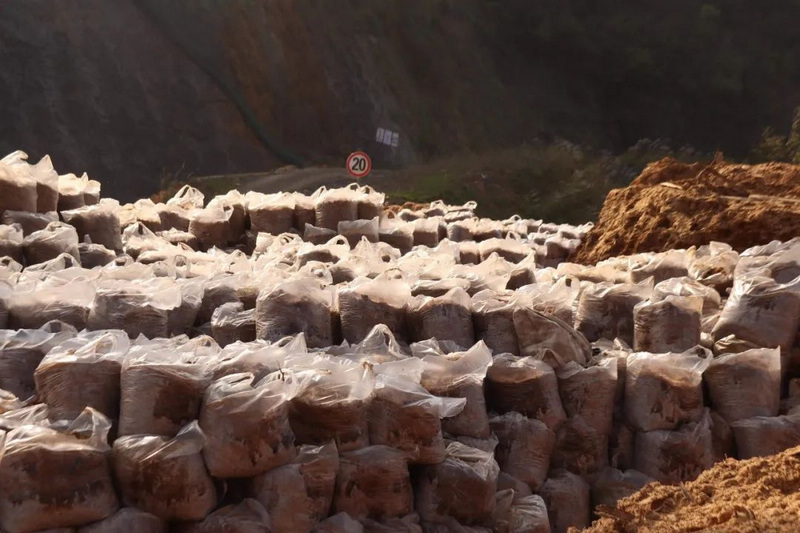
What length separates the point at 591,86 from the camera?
111 ft

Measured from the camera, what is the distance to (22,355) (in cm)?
345

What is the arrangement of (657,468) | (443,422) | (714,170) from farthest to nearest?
(714,170), (657,468), (443,422)

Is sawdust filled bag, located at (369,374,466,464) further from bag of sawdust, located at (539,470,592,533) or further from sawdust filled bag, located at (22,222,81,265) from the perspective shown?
sawdust filled bag, located at (22,222,81,265)

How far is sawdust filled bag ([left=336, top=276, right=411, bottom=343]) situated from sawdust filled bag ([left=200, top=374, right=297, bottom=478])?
92 cm

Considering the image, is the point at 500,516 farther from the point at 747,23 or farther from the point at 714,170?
the point at 747,23

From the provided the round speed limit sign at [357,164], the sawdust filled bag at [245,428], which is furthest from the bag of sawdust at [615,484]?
the round speed limit sign at [357,164]

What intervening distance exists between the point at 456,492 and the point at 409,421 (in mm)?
274

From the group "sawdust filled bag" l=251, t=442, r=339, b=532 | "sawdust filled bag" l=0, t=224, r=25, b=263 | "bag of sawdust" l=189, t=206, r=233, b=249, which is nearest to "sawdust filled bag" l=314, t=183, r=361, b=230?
"bag of sawdust" l=189, t=206, r=233, b=249

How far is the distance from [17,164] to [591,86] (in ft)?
98.0

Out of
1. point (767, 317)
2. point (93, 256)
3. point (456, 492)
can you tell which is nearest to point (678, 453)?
point (767, 317)

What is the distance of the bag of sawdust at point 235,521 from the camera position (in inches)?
116

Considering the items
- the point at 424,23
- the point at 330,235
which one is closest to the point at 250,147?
the point at 424,23

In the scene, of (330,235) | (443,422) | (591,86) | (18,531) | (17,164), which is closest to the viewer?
(18,531)

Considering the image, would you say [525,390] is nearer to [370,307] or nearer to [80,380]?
[370,307]
